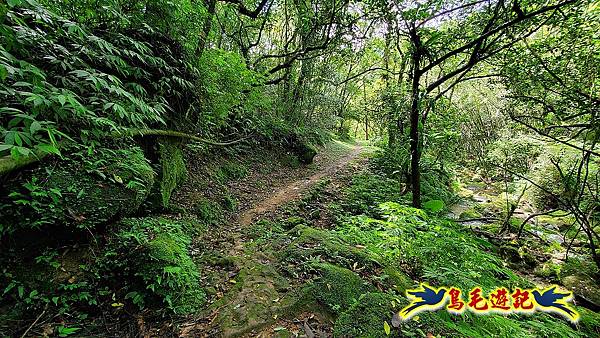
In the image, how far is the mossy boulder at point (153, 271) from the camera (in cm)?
312

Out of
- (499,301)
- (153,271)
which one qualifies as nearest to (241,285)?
(153,271)

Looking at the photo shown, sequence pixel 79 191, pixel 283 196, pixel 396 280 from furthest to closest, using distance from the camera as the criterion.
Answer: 1. pixel 283 196
2. pixel 396 280
3. pixel 79 191

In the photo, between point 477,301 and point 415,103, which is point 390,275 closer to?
point 477,301

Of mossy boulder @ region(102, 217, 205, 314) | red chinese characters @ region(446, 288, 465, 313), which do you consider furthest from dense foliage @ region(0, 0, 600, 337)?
red chinese characters @ region(446, 288, 465, 313)

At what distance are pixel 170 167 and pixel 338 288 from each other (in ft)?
14.2

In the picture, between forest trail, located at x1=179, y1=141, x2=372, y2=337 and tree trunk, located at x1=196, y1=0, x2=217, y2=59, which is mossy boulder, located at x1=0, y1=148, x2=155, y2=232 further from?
tree trunk, located at x1=196, y1=0, x2=217, y2=59

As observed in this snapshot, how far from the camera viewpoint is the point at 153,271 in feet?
10.4

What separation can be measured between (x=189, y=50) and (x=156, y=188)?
10.4ft

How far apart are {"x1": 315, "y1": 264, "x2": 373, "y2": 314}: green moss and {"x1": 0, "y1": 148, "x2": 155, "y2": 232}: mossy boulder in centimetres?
287

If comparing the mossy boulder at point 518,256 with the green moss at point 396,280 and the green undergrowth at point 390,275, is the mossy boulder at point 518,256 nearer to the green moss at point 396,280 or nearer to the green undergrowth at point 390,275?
the green undergrowth at point 390,275

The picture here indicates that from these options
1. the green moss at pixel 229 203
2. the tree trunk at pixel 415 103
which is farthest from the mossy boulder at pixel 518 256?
the green moss at pixel 229 203

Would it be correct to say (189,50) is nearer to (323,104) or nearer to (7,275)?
(7,275)

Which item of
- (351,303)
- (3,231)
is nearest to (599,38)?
(351,303)

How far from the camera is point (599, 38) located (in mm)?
5363
